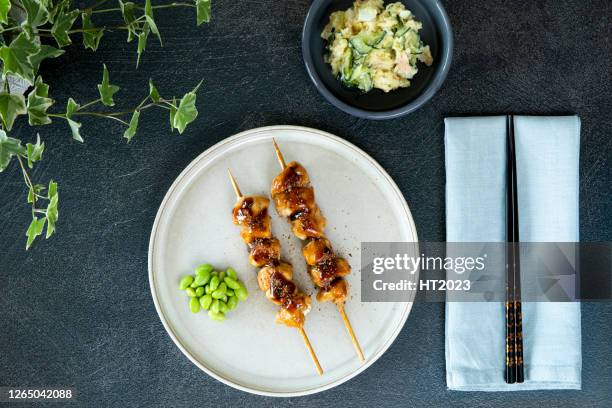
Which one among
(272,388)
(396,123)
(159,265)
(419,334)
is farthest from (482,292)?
(159,265)

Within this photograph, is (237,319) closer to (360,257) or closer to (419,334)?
(360,257)

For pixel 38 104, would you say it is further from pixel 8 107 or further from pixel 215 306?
pixel 215 306

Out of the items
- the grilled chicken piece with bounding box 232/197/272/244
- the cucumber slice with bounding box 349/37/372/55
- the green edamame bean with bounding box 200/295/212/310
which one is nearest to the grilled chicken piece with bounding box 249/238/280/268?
the grilled chicken piece with bounding box 232/197/272/244

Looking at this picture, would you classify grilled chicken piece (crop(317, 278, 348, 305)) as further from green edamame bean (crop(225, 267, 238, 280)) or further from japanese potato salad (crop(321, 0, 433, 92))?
japanese potato salad (crop(321, 0, 433, 92))

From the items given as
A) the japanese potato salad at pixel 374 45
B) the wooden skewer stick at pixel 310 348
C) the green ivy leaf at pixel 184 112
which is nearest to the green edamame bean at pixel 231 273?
the wooden skewer stick at pixel 310 348

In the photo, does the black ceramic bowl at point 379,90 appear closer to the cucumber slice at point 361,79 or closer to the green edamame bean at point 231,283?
A: the cucumber slice at point 361,79

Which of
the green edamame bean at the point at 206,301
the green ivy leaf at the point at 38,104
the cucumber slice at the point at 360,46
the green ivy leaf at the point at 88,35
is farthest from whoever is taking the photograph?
the green edamame bean at the point at 206,301

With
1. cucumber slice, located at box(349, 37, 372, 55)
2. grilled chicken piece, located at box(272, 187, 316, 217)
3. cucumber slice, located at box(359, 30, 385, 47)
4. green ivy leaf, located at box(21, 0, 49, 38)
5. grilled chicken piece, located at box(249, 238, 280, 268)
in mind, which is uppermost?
cucumber slice, located at box(359, 30, 385, 47)
